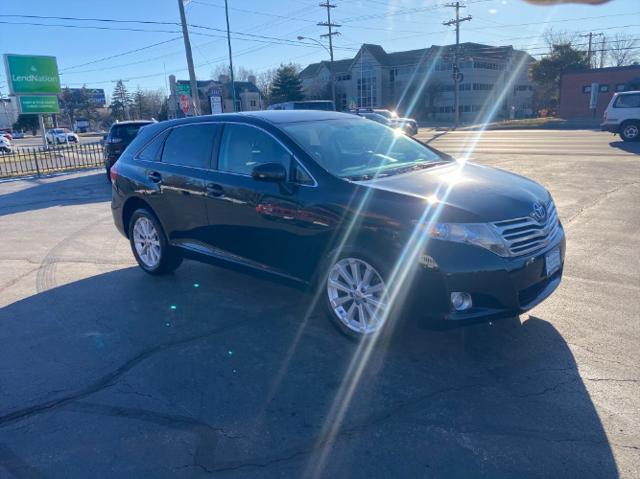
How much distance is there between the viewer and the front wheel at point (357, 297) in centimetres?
379

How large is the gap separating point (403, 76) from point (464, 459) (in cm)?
7285

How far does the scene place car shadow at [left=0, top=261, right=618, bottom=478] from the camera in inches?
109

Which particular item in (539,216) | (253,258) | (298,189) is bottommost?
(253,258)

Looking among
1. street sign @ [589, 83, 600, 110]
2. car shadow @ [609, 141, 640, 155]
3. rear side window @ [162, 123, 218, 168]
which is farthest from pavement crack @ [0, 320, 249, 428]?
street sign @ [589, 83, 600, 110]

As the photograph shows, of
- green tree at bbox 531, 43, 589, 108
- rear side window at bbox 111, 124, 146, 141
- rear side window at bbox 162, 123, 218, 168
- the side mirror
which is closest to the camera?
the side mirror

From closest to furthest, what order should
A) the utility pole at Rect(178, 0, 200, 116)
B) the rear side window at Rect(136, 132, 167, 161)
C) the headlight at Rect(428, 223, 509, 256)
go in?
the headlight at Rect(428, 223, 509, 256) < the rear side window at Rect(136, 132, 167, 161) < the utility pole at Rect(178, 0, 200, 116)

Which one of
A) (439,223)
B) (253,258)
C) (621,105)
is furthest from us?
(621,105)

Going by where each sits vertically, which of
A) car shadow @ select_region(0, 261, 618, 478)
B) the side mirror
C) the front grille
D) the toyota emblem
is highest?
the side mirror

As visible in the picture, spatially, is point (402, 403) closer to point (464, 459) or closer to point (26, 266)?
point (464, 459)

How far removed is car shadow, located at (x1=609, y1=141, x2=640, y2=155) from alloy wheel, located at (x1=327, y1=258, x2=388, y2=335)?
14.4 meters

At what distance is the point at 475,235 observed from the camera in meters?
3.44

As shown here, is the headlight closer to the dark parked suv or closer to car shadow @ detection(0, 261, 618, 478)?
car shadow @ detection(0, 261, 618, 478)

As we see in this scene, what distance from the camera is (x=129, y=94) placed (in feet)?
330

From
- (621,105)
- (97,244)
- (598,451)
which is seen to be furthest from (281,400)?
(621,105)
